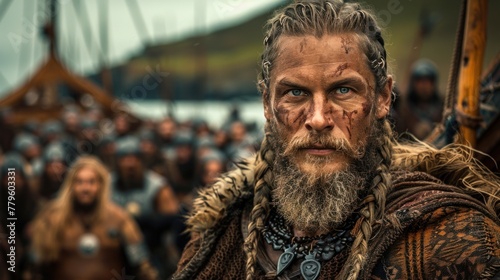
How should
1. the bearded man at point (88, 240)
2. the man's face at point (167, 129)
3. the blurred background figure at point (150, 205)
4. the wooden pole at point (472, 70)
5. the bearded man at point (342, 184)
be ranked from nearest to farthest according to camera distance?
the bearded man at point (342, 184) < the wooden pole at point (472, 70) < the bearded man at point (88, 240) < the blurred background figure at point (150, 205) < the man's face at point (167, 129)

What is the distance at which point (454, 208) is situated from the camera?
2586 mm

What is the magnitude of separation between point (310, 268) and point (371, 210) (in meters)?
Answer: 0.24

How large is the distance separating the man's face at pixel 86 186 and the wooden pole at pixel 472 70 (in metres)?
6.09

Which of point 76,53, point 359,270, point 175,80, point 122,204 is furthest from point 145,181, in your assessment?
point 76,53

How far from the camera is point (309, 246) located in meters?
2.76

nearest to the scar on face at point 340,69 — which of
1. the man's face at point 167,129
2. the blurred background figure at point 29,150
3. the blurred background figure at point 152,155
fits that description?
the blurred background figure at point 29,150

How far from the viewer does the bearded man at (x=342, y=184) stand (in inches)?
101

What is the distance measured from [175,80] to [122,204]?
11599 mm

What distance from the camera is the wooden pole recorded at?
317 cm

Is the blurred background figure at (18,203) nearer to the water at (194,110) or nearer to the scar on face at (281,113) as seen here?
the scar on face at (281,113)

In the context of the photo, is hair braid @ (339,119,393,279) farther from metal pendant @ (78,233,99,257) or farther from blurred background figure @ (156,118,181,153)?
blurred background figure @ (156,118,181,153)

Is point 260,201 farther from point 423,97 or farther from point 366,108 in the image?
point 423,97

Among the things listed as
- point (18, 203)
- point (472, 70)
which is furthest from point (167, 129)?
point (472, 70)

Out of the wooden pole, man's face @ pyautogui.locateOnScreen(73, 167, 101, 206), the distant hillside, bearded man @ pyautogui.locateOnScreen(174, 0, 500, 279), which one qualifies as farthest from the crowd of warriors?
the distant hillside
